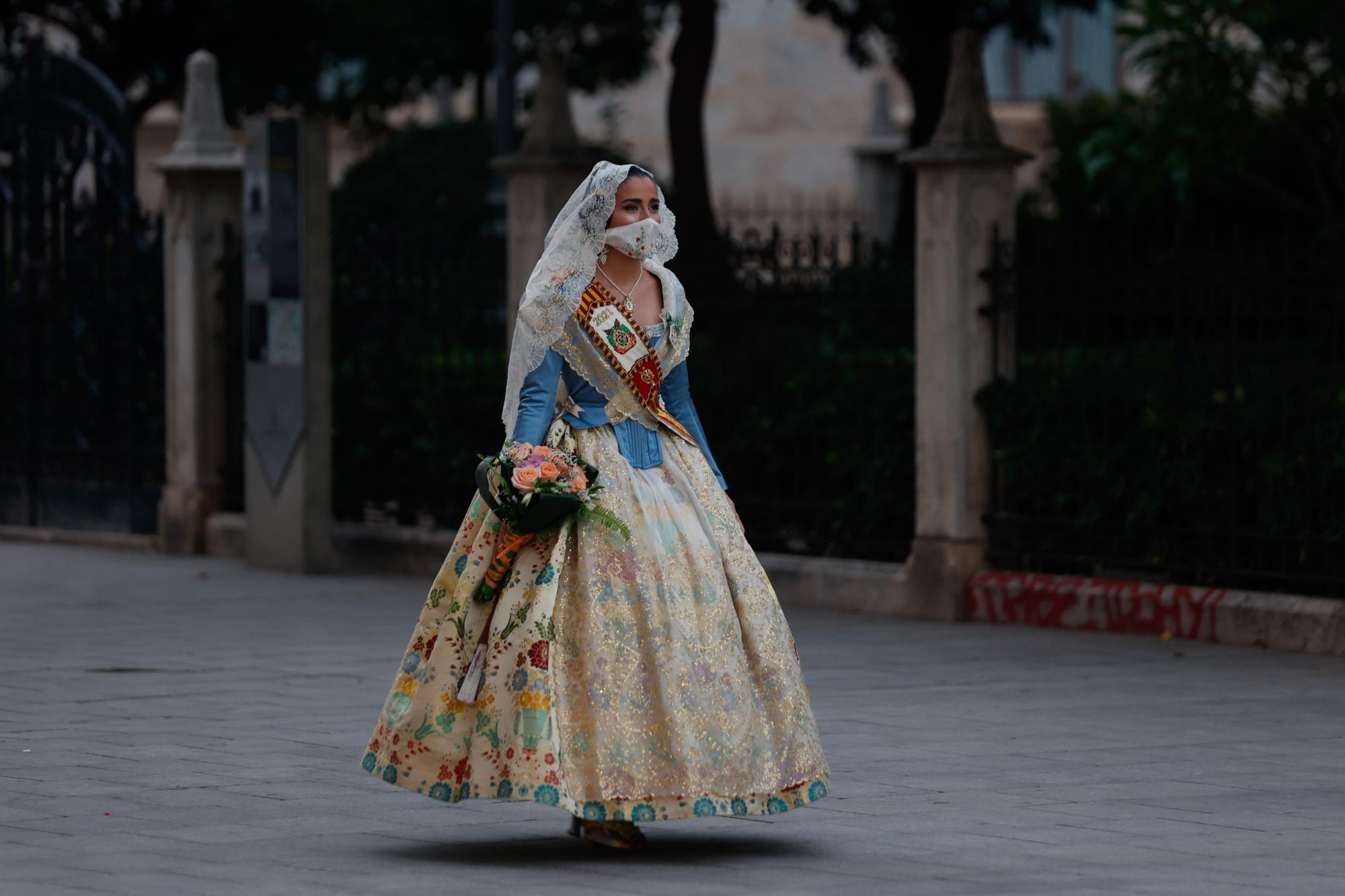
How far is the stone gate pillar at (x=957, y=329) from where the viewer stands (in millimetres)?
11266

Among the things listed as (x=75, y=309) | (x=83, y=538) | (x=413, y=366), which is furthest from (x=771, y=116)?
(x=413, y=366)

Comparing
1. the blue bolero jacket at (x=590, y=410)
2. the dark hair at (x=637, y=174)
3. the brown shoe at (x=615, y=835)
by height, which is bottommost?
the brown shoe at (x=615, y=835)

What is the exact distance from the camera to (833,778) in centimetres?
722

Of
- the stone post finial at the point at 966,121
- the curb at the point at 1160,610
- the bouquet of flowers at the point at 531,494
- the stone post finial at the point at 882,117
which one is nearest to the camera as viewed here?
the bouquet of flowers at the point at 531,494

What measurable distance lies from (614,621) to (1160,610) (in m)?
5.00

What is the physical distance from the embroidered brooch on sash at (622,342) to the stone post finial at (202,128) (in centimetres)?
851

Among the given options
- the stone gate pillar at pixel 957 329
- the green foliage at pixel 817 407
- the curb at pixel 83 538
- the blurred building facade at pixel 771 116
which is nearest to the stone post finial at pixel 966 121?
the stone gate pillar at pixel 957 329

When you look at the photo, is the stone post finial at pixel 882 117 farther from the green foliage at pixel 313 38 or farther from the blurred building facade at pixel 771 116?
the green foliage at pixel 313 38

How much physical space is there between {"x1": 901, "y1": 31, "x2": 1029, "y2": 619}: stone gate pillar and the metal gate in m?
5.64

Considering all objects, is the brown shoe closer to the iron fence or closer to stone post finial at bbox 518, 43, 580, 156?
the iron fence

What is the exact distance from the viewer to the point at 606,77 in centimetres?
2830

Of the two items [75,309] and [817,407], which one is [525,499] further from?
[75,309]

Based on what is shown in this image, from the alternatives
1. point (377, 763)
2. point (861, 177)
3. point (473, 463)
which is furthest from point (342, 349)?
point (861, 177)

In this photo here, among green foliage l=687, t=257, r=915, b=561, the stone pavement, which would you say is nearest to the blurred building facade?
green foliage l=687, t=257, r=915, b=561
